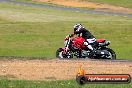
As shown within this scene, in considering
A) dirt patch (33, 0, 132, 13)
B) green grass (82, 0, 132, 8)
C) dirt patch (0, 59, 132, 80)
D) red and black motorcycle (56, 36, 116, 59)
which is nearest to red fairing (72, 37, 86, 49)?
red and black motorcycle (56, 36, 116, 59)

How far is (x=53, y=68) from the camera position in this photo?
1839 cm

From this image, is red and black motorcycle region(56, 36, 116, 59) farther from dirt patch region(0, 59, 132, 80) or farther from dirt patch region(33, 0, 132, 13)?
dirt patch region(33, 0, 132, 13)

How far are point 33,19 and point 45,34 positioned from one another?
10.8 m

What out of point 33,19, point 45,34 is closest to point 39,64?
point 45,34

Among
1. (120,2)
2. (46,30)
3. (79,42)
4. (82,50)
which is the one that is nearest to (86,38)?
(79,42)

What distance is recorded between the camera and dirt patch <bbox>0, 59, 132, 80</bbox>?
669 inches

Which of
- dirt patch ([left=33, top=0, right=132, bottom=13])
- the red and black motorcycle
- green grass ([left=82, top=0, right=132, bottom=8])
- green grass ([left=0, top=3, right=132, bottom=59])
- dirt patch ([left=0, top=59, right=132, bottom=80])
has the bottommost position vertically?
dirt patch ([left=33, top=0, right=132, bottom=13])

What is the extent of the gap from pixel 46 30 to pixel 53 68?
2187 centimetres

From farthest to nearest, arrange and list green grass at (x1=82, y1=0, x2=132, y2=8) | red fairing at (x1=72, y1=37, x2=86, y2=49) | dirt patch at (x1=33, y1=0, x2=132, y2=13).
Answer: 1. green grass at (x1=82, y1=0, x2=132, y2=8)
2. dirt patch at (x1=33, y1=0, x2=132, y2=13)
3. red fairing at (x1=72, y1=37, x2=86, y2=49)

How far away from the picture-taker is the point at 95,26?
141ft

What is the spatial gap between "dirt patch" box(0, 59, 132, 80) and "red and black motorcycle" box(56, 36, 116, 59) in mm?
2677

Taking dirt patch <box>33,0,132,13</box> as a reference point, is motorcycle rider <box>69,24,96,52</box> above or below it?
above

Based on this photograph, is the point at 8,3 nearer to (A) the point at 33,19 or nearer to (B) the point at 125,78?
(A) the point at 33,19

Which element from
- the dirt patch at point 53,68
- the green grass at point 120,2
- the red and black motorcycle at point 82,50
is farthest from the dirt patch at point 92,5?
the dirt patch at point 53,68
